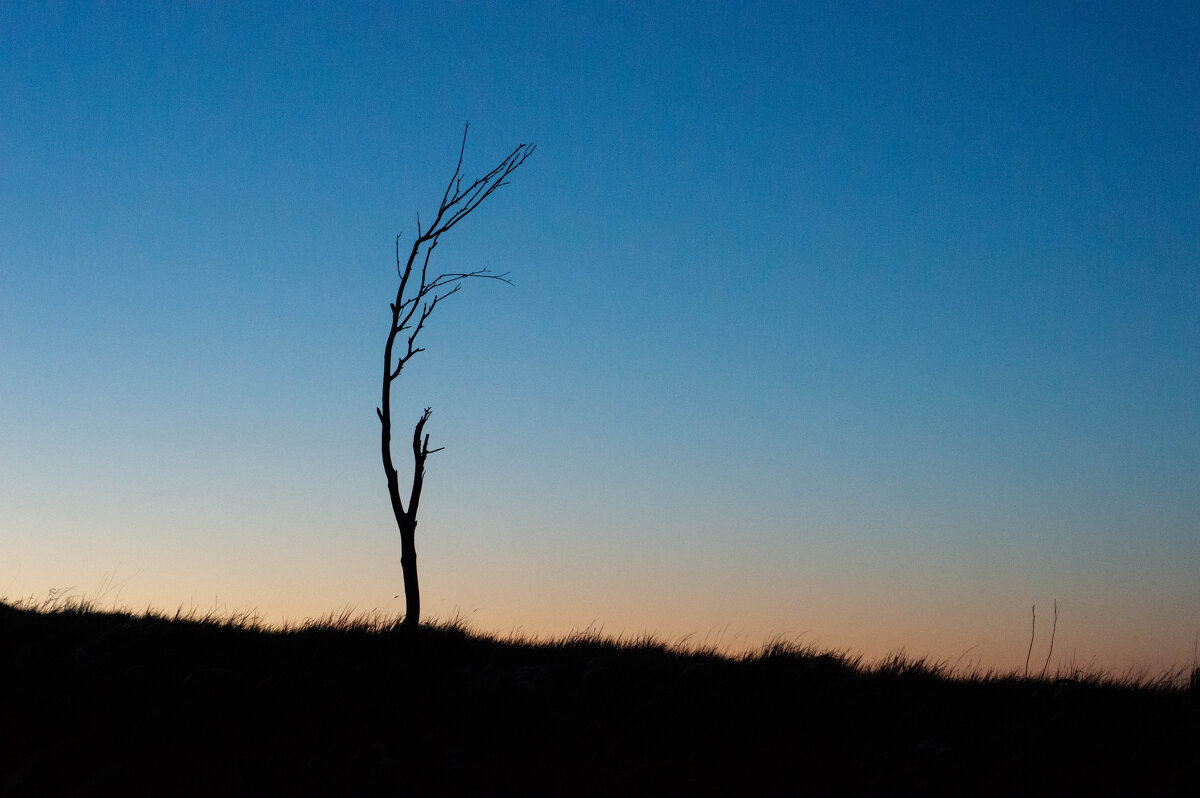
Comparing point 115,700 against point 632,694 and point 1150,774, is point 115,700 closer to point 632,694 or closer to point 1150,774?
point 632,694

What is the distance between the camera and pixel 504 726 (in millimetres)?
7629

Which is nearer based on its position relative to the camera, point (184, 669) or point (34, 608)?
Answer: point (184, 669)

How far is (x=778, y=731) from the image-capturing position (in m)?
8.16

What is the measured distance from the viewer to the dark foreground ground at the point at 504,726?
6680 mm

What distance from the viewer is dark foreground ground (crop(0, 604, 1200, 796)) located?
21.9 feet

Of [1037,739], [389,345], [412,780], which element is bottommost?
[412,780]

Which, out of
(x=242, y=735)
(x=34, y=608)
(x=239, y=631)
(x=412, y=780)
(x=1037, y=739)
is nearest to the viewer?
(x=412, y=780)

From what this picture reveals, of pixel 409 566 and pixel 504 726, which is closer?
pixel 504 726

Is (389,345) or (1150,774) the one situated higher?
(389,345)

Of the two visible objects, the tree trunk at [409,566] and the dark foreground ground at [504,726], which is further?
the tree trunk at [409,566]

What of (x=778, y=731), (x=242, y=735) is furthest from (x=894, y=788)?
(x=242, y=735)

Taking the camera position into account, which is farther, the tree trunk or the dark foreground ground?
the tree trunk

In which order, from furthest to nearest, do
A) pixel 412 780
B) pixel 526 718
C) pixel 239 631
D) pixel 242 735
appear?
pixel 239 631 < pixel 526 718 < pixel 242 735 < pixel 412 780

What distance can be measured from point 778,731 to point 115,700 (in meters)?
5.31
